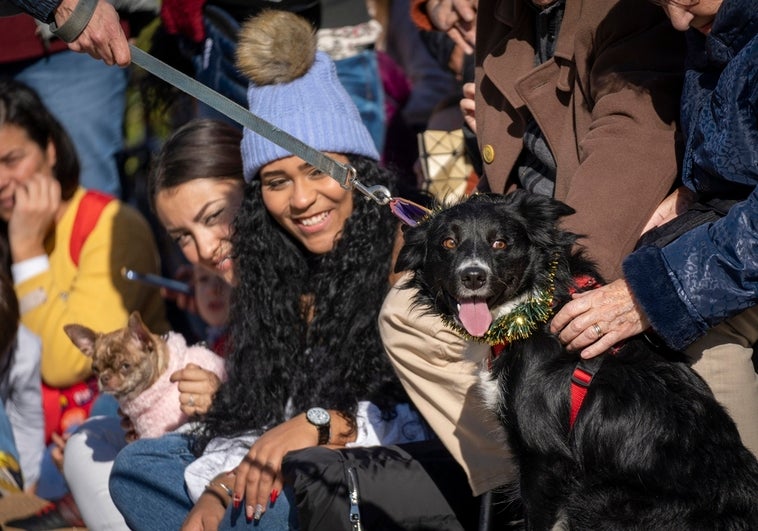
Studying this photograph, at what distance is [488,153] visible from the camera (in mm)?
3834

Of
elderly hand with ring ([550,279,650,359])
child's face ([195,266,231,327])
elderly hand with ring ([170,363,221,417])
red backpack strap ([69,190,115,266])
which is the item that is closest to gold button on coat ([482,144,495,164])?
elderly hand with ring ([550,279,650,359])

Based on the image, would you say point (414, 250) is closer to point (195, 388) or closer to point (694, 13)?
point (694, 13)

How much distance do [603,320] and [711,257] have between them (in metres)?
0.34

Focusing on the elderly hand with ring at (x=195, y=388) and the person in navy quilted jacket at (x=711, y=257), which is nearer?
the person in navy quilted jacket at (x=711, y=257)

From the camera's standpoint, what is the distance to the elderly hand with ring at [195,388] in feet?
15.2

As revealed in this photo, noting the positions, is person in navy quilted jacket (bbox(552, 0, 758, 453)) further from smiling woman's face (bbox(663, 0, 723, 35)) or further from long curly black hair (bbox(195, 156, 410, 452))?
long curly black hair (bbox(195, 156, 410, 452))

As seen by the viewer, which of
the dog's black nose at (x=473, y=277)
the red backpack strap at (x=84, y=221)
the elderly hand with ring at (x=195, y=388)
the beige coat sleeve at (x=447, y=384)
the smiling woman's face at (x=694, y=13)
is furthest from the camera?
the red backpack strap at (x=84, y=221)

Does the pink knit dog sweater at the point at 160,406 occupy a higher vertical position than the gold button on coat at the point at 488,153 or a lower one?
lower

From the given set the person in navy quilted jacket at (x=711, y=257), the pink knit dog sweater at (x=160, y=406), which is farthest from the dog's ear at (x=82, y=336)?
the person in navy quilted jacket at (x=711, y=257)

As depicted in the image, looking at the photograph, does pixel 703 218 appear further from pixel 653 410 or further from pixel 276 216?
pixel 276 216

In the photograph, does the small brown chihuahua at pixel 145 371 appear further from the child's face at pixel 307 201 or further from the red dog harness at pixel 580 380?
the red dog harness at pixel 580 380

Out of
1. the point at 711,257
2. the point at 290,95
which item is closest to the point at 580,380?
the point at 711,257

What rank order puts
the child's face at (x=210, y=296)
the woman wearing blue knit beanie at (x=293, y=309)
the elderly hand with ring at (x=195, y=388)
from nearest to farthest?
the woman wearing blue knit beanie at (x=293, y=309) < the elderly hand with ring at (x=195, y=388) < the child's face at (x=210, y=296)

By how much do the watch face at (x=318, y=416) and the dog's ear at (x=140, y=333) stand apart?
117 cm
